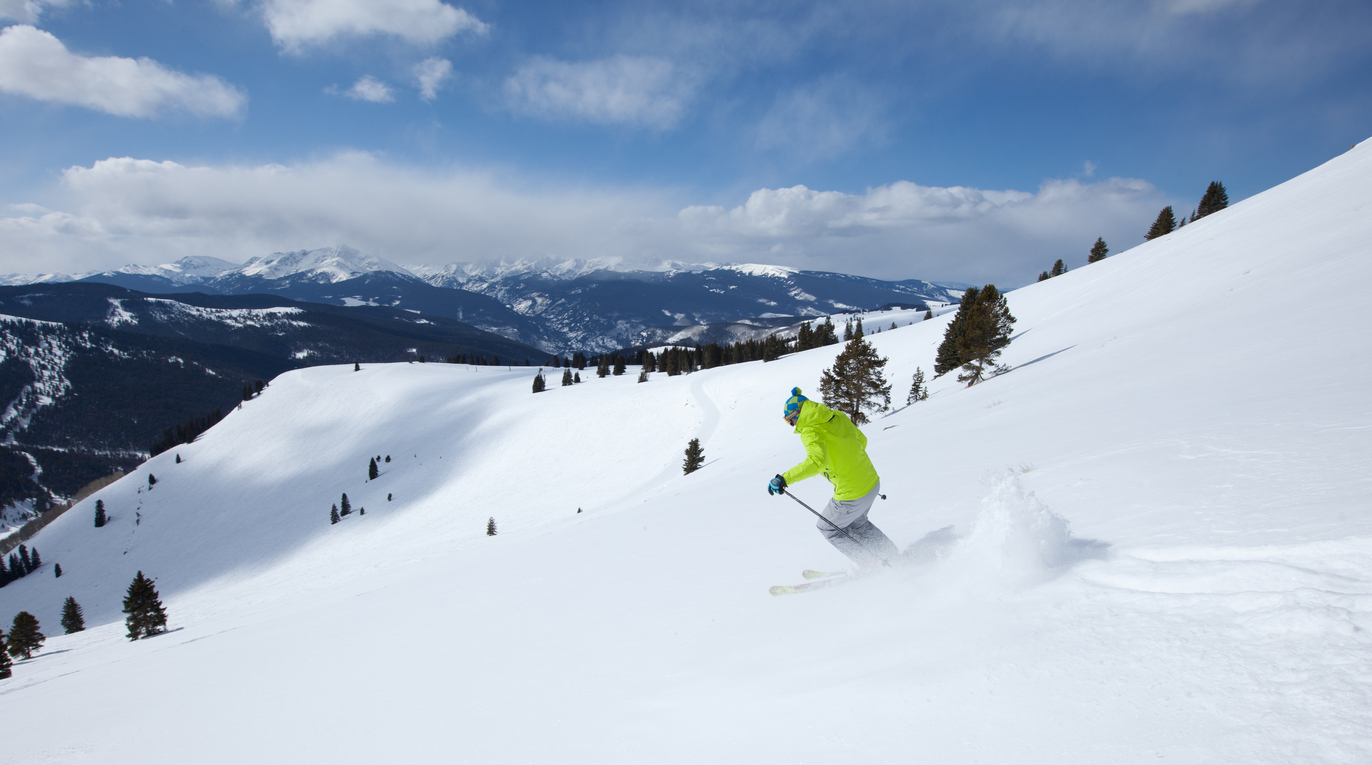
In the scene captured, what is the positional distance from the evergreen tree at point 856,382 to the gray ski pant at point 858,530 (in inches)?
1024

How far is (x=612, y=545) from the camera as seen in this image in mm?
11234

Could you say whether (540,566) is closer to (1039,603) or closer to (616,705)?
(616,705)

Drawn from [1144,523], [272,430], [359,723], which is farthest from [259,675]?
[272,430]

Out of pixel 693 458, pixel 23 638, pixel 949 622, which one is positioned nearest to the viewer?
pixel 949 622

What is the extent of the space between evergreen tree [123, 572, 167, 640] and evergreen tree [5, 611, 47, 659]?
737 centimetres

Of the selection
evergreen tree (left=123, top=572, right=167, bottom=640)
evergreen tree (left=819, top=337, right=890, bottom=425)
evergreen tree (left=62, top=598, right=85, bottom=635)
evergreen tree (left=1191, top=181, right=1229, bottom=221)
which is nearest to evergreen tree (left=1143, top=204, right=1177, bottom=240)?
evergreen tree (left=1191, top=181, right=1229, bottom=221)

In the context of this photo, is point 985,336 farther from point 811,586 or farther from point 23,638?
point 23,638

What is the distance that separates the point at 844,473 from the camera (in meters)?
6.27

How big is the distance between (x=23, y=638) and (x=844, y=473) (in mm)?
50275

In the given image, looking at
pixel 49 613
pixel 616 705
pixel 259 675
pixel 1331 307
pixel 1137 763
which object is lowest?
pixel 49 613

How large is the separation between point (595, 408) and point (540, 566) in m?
62.7

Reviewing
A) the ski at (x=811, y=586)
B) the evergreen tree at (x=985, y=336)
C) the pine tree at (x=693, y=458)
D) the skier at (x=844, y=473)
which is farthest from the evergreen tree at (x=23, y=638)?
the evergreen tree at (x=985, y=336)

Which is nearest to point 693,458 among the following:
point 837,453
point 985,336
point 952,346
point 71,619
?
point 985,336

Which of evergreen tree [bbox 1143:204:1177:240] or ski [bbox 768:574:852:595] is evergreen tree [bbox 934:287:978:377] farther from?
evergreen tree [bbox 1143:204:1177:240]
